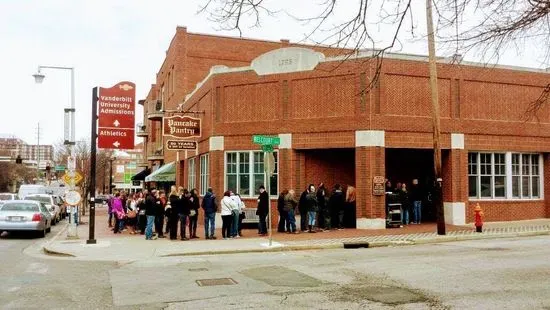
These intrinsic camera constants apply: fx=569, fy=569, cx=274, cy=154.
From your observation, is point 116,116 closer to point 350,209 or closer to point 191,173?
point 350,209

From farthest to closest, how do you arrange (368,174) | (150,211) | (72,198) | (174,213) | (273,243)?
(368,174)
(72,198)
(150,211)
(174,213)
(273,243)

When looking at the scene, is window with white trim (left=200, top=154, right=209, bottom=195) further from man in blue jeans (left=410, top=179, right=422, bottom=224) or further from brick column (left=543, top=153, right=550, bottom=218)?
brick column (left=543, top=153, right=550, bottom=218)

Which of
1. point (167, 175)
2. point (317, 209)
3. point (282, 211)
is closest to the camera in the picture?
point (282, 211)

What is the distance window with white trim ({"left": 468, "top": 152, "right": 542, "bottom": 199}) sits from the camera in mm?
22609

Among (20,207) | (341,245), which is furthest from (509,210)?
(20,207)

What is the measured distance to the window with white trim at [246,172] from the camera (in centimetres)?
2272

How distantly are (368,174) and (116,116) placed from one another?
29.4 ft

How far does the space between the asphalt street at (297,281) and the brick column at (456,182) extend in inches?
279

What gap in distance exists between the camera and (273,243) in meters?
16.4

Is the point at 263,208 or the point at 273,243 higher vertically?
the point at 263,208

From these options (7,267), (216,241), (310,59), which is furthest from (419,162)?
(7,267)

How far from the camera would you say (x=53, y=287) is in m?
9.73

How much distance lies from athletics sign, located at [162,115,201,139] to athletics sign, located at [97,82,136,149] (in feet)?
15.5

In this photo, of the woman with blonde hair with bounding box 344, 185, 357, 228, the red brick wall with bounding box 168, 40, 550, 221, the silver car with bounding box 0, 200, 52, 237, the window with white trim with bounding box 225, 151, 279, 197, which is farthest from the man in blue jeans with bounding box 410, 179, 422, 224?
the silver car with bounding box 0, 200, 52, 237
